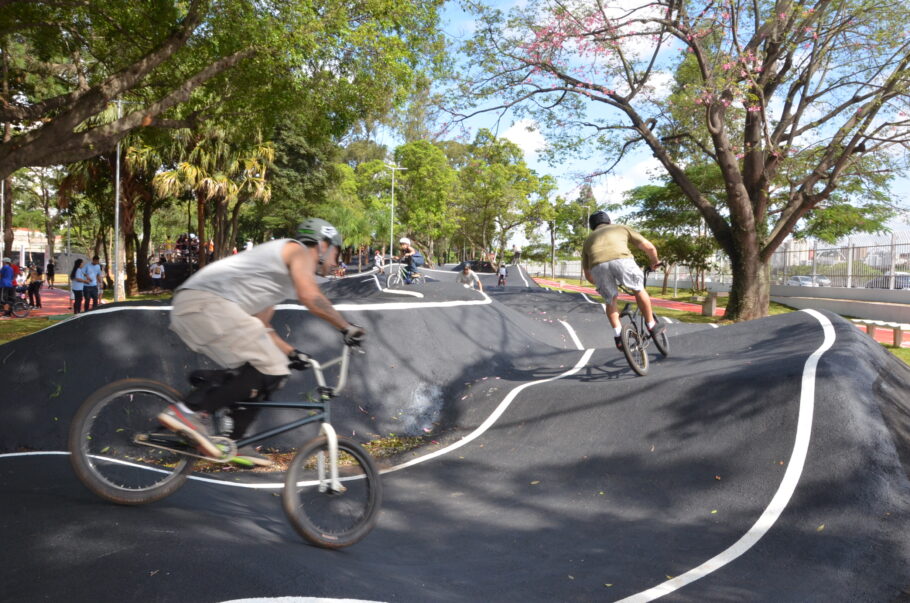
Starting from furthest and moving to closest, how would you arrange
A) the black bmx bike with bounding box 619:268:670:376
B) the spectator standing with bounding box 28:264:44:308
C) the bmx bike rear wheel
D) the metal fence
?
the spectator standing with bounding box 28:264:44:308, the metal fence, the black bmx bike with bounding box 619:268:670:376, the bmx bike rear wheel

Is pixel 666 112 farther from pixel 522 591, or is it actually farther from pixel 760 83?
pixel 522 591

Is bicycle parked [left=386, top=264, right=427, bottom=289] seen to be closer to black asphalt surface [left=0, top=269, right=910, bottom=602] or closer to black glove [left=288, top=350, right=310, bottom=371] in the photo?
black asphalt surface [left=0, top=269, right=910, bottom=602]

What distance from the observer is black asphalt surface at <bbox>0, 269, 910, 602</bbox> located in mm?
3217

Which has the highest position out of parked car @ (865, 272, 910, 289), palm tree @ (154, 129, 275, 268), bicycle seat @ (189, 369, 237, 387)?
palm tree @ (154, 129, 275, 268)

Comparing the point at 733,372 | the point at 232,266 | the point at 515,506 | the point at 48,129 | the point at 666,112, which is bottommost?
the point at 515,506

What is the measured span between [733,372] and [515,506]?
9.49 feet

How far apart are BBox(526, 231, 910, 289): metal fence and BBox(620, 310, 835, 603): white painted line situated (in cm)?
1740

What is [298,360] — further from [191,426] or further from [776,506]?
[776,506]

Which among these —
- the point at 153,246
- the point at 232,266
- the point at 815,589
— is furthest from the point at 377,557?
the point at 153,246

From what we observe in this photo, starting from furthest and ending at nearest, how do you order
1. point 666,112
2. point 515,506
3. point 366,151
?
point 366,151, point 666,112, point 515,506

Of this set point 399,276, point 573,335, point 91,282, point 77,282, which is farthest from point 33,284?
point 573,335

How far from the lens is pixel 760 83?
1672 centimetres

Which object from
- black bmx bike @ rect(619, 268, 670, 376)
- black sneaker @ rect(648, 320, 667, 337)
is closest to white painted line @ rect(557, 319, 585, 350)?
black sneaker @ rect(648, 320, 667, 337)

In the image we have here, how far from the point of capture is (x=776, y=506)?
445 centimetres
